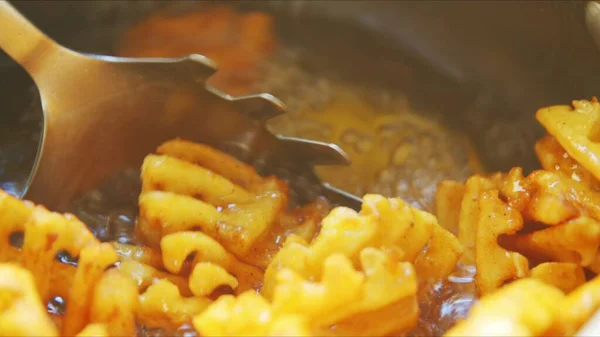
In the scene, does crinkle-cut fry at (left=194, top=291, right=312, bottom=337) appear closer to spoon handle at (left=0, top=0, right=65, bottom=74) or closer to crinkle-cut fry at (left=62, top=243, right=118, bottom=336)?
crinkle-cut fry at (left=62, top=243, right=118, bottom=336)

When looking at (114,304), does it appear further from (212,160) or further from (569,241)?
(569,241)

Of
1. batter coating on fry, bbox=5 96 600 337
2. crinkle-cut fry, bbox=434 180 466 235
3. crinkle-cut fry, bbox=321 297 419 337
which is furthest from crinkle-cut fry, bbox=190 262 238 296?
crinkle-cut fry, bbox=434 180 466 235

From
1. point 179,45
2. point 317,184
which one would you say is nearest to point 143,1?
point 179,45

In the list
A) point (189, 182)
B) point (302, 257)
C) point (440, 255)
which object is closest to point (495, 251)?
point (440, 255)

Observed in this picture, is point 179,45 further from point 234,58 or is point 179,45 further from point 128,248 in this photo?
point 128,248

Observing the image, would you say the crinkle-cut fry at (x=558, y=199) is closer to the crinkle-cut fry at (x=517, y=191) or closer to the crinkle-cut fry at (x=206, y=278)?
the crinkle-cut fry at (x=517, y=191)
